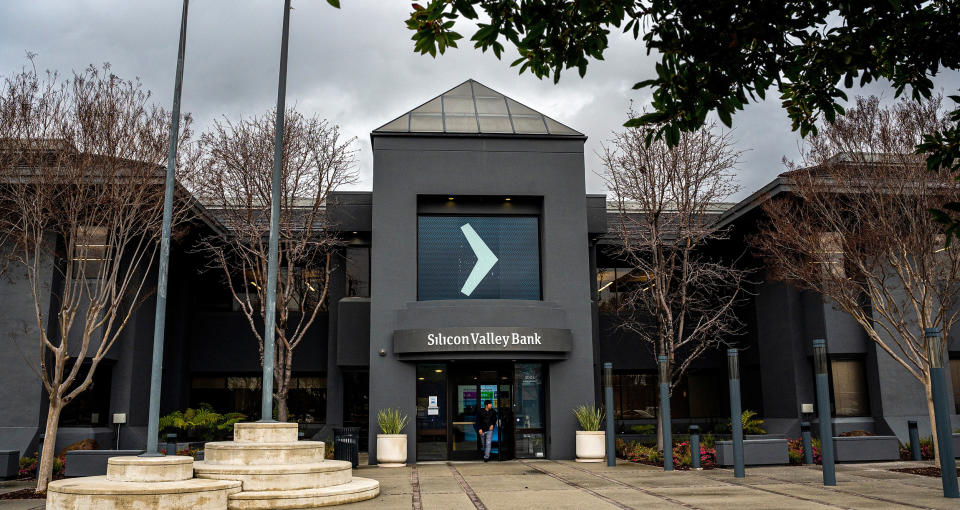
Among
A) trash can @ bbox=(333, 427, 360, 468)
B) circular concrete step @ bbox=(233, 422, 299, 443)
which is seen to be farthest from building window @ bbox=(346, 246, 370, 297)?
circular concrete step @ bbox=(233, 422, 299, 443)

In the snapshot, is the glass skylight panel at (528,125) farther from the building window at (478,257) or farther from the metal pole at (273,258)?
the metal pole at (273,258)

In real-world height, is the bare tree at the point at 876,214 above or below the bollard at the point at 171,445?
above

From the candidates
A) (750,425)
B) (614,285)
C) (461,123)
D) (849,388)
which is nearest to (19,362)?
(461,123)

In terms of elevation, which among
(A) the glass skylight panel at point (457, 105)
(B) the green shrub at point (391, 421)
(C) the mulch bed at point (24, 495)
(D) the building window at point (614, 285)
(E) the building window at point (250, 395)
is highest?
(A) the glass skylight panel at point (457, 105)

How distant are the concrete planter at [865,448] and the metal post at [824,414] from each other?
17.2 ft

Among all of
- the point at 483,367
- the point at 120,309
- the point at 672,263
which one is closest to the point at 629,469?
the point at 483,367

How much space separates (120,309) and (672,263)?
52.9 ft

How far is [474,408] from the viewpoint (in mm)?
21250

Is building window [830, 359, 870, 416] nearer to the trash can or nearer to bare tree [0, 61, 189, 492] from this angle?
the trash can

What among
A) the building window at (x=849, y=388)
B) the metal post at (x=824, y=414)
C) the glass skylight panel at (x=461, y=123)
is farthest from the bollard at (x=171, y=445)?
the building window at (x=849, y=388)

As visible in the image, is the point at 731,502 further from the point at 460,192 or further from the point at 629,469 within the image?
the point at 460,192

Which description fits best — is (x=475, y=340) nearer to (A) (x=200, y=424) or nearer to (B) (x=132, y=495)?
(A) (x=200, y=424)

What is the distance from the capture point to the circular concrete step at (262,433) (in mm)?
13695

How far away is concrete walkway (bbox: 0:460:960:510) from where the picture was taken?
39.8 ft
